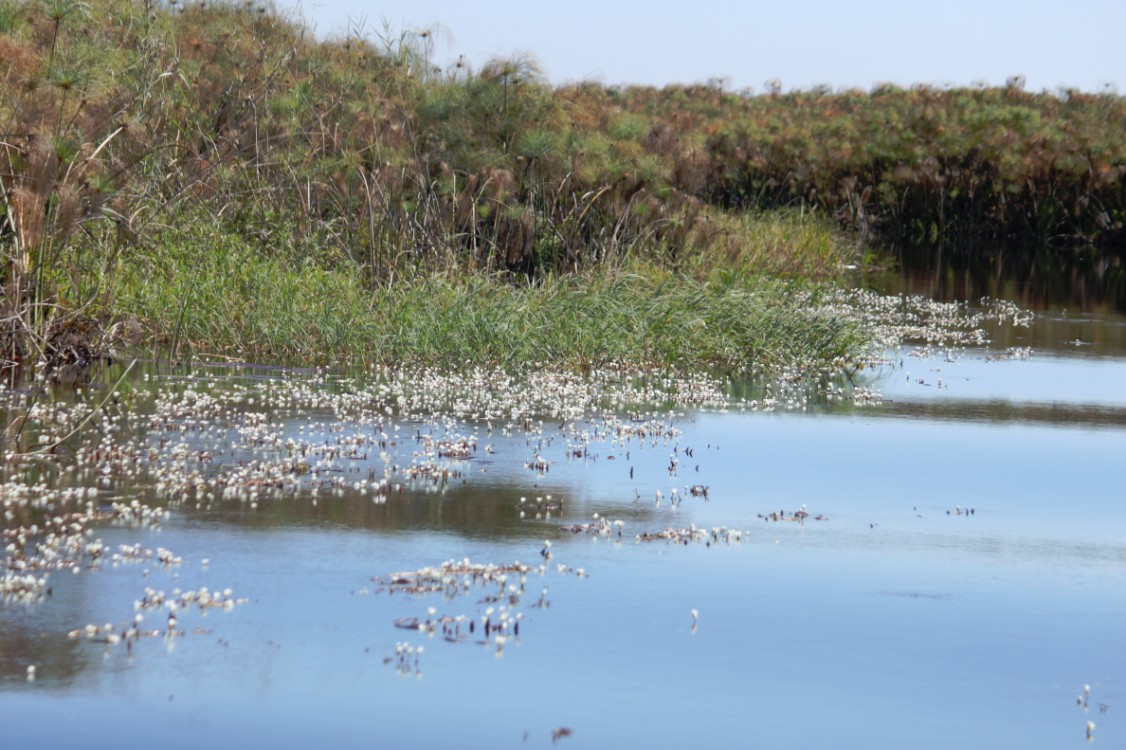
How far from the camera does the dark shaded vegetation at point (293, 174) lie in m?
13.6

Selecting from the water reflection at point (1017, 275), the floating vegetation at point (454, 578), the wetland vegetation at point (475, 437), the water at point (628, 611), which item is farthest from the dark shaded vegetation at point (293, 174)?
the floating vegetation at point (454, 578)

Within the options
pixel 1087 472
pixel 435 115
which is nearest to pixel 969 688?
pixel 1087 472

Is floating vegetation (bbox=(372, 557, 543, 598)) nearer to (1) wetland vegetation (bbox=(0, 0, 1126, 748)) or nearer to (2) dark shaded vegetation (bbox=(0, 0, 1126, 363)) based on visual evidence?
(1) wetland vegetation (bbox=(0, 0, 1126, 748))

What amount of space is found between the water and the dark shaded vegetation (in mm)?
3473

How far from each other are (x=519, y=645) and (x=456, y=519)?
7.71ft

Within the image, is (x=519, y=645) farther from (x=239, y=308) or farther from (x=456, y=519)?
(x=239, y=308)

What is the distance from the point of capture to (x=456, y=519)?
8906 mm

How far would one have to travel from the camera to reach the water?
5.74 m

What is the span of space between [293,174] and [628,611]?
11.5 m

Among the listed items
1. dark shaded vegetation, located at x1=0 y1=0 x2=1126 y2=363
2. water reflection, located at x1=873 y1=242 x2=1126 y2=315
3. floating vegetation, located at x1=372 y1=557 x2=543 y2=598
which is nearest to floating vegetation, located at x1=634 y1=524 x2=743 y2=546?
floating vegetation, located at x1=372 y1=557 x2=543 y2=598

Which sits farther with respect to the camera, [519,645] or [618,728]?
Answer: [519,645]

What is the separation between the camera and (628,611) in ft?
23.5

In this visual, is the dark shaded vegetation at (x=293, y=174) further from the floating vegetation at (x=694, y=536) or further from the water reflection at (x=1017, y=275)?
the floating vegetation at (x=694, y=536)

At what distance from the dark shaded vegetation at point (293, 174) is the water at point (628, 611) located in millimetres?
3473
